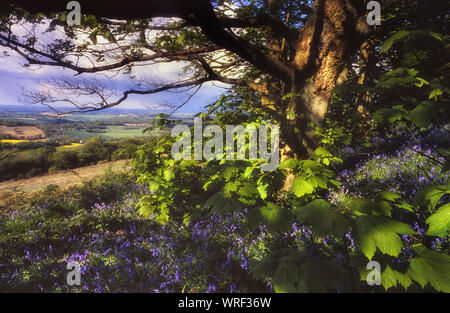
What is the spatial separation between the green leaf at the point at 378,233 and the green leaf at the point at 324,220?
0.08 meters

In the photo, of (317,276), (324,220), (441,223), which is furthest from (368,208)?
(317,276)

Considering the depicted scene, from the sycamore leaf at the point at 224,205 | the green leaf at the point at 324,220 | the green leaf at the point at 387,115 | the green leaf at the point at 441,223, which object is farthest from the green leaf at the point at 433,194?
the sycamore leaf at the point at 224,205

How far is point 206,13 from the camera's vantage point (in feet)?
8.60

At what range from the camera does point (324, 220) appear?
1129 mm

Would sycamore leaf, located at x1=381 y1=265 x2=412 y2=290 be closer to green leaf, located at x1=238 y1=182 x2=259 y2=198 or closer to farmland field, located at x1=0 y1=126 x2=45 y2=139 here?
green leaf, located at x1=238 y1=182 x2=259 y2=198

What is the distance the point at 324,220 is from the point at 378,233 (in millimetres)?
259

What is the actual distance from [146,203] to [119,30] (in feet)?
13.1

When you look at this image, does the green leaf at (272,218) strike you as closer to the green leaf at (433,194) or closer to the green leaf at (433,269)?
the green leaf at (433,269)

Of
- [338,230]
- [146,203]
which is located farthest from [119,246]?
[338,230]

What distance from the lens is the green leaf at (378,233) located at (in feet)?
3.23

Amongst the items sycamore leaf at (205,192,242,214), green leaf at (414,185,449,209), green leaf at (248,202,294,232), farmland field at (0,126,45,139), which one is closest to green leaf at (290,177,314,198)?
green leaf at (248,202,294,232)

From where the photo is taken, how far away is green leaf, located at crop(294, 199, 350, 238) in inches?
42.4

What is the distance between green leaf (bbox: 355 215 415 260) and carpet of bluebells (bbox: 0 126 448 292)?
669 millimetres
